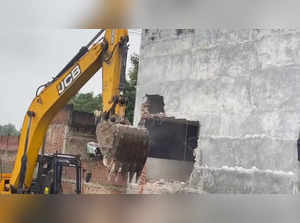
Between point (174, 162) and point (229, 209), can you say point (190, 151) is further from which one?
point (229, 209)

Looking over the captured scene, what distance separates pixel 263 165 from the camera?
15.3 ft

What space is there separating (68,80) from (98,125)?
652 mm

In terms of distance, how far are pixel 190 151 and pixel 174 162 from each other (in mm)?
346

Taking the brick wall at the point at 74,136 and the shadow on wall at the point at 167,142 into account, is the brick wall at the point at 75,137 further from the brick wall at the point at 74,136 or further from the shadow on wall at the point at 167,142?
the shadow on wall at the point at 167,142

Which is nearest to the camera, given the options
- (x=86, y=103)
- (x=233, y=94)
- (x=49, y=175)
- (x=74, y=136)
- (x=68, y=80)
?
(x=68, y=80)

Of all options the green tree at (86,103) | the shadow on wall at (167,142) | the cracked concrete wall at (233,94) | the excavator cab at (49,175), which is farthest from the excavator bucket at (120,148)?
the green tree at (86,103)

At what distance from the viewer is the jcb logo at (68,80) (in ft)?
9.09

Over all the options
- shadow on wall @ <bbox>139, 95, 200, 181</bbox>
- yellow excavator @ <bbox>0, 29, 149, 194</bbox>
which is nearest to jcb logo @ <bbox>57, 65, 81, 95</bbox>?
yellow excavator @ <bbox>0, 29, 149, 194</bbox>

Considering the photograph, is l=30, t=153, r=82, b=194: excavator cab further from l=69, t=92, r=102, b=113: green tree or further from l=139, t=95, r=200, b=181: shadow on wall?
l=69, t=92, r=102, b=113: green tree

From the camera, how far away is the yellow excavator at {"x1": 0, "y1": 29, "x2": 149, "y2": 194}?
2.24 m

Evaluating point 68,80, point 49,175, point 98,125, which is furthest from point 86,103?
point 98,125

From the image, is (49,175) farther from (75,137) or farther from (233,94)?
(75,137)

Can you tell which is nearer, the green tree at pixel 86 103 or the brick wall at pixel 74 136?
the brick wall at pixel 74 136

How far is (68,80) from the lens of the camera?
2783 millimetres
